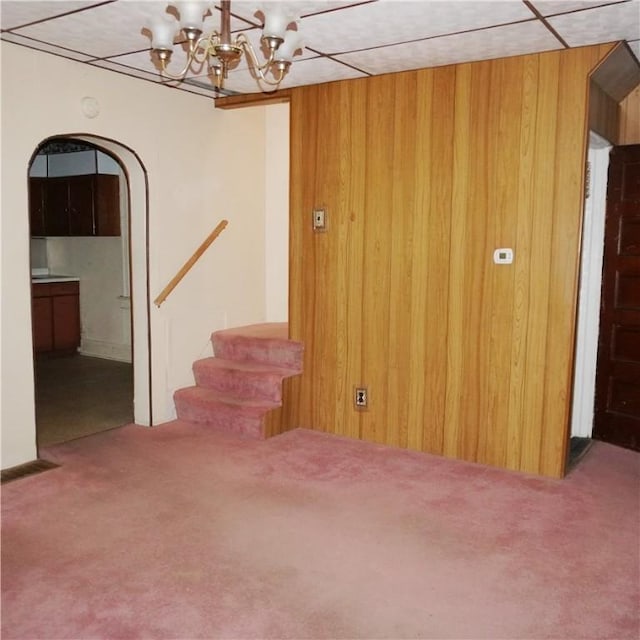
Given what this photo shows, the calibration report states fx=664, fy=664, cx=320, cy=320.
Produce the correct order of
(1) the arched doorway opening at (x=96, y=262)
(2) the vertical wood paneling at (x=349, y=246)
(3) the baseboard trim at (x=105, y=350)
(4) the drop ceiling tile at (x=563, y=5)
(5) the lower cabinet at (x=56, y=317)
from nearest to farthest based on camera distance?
(4) the drop ceiling tile at (x=563, y=5) → (2) the vertical wood paneling at (x=349, y=246) → (1) the arched doorway opening at (x=96, y=262) → (5) the lower cabinet at (x=56, y=317) → (3) the baseboard trim at (x=105, y=350)

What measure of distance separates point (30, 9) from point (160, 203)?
175 centimetres

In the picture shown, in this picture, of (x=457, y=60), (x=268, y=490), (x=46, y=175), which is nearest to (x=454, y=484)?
(x=268, y=490)

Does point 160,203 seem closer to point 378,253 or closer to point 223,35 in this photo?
point 378,253

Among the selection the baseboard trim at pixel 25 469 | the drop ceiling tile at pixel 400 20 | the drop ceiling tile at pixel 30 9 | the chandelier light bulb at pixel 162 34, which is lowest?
the baseboard trim at pixel 25 469

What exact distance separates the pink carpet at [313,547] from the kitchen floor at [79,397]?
18.9 inches

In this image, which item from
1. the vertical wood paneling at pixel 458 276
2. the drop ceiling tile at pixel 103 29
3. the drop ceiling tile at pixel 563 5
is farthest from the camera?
the vertical wood paneling at pixel 458 276

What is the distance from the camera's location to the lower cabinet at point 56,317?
739cm

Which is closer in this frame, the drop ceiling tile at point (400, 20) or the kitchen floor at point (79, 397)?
the drop ceiling tile at point (400, 20)

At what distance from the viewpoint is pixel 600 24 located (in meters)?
3.30

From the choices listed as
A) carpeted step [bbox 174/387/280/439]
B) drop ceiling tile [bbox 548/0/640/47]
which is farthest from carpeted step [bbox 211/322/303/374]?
drop ceiling tile [bbox 548/0/640/47]

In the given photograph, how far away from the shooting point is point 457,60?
4004 mm

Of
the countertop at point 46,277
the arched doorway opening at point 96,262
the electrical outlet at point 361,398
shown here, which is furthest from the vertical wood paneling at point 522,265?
the countertop at point 46,277

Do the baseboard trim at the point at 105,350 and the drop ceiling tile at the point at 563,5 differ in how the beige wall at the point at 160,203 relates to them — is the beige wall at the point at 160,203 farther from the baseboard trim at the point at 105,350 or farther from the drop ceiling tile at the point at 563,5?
the drop ceiling tile at the point at 563,5

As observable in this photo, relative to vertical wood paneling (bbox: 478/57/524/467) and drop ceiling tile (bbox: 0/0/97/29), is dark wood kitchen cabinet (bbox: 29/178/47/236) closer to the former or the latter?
drop ceiling tile (bbox: 0/0/97/29)
